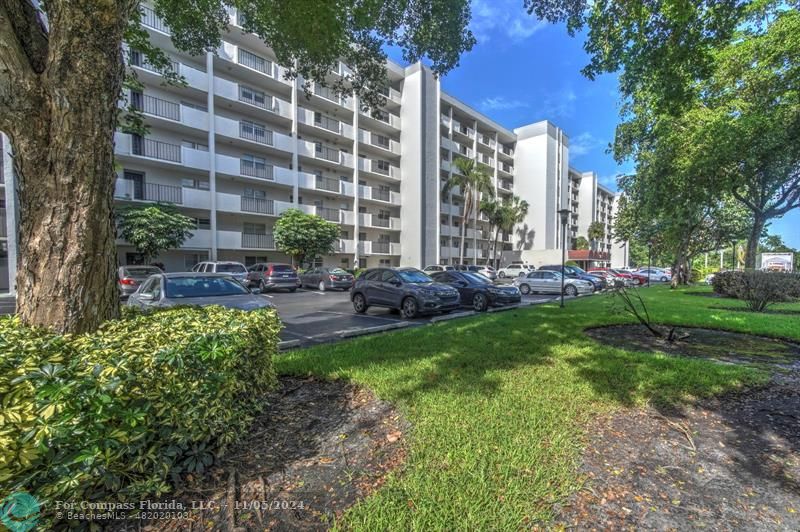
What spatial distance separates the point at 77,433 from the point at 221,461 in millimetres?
1117

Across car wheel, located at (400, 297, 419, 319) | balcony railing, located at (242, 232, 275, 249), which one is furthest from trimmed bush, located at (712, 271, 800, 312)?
balcony railing, located at (242, 232, 275, 249)

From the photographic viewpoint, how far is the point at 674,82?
237 inches

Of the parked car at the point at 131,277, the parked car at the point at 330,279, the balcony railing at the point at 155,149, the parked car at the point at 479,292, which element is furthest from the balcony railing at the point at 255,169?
the parked car at the point at 479,292

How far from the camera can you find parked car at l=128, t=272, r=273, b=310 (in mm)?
6453

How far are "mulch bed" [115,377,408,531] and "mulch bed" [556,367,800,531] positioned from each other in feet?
4.74

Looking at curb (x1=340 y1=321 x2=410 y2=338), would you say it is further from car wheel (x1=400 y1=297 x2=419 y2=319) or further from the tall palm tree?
the tall palm tree

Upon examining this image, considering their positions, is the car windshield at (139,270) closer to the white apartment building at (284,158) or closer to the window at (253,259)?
the white apartment building at (284,158)

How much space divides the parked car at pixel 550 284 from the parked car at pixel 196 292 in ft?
52.0

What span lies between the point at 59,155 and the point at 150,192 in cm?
2037

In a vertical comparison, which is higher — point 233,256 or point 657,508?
point 233,256

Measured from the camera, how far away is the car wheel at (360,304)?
12.1 m

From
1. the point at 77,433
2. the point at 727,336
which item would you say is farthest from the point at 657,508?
the point at 727,336

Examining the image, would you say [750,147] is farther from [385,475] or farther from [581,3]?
[385,475]

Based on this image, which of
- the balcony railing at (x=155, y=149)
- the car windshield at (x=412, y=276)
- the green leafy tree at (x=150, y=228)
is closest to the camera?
the car windshield at (x=412, y=276)
